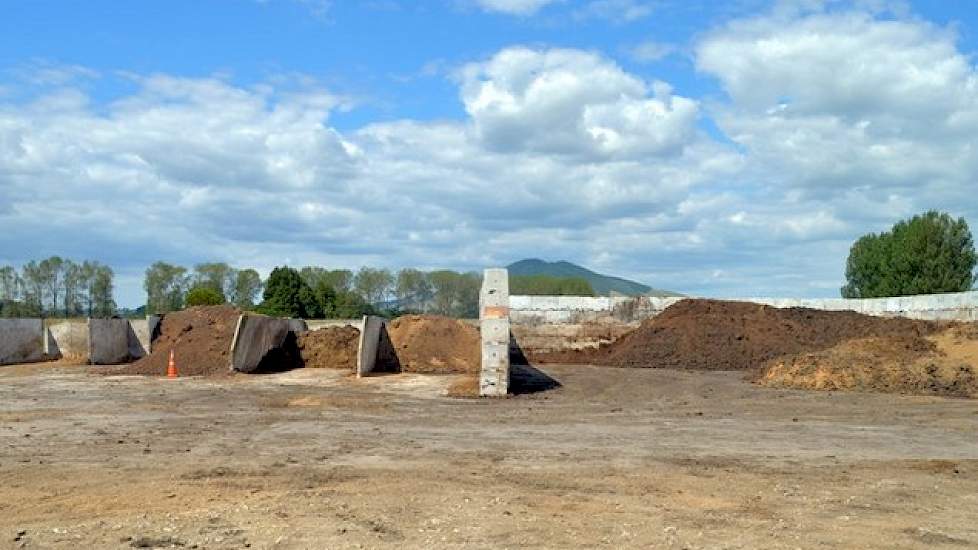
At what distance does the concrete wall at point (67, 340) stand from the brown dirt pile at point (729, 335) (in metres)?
16.5

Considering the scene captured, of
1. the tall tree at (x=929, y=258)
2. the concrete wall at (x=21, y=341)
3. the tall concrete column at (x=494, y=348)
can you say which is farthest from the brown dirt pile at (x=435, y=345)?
the tall tree at (x=929, y=258)

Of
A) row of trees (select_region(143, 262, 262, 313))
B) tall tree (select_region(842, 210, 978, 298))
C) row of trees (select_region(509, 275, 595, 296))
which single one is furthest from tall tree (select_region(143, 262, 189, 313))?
tall tree (select_region(842, 210, 978, 298))

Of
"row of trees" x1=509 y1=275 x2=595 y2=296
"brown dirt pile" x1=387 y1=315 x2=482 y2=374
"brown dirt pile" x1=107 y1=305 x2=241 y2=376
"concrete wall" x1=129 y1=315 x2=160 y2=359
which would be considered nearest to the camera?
"brown dirt pile" x1=107 y1=305 x2=241 y2=376

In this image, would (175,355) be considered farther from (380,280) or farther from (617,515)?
(380,280)

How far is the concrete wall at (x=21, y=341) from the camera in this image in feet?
105

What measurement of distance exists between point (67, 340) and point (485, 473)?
28.2 metres

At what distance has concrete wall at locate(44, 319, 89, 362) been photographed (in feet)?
111

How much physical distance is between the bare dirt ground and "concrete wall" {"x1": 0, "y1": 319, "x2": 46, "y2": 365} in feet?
45.0

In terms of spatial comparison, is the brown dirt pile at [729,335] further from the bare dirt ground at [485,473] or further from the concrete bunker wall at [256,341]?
the bare dirt ground at [485,473]

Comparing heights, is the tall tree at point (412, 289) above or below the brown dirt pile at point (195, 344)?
above

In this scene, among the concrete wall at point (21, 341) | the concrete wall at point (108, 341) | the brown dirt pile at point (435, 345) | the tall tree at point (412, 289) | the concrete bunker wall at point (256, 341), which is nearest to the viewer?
the concrete bunker wall at point (256, 341)

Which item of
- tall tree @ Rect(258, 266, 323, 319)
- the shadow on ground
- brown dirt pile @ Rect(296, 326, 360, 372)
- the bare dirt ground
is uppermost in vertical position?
tall tree @ Rect(258, 266, 323, 319)

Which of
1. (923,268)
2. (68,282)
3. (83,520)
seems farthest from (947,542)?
(68,282)

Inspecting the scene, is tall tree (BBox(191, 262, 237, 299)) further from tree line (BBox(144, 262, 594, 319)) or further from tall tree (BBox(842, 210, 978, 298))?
tall tree (BBox(842, 210, 978, 298))
